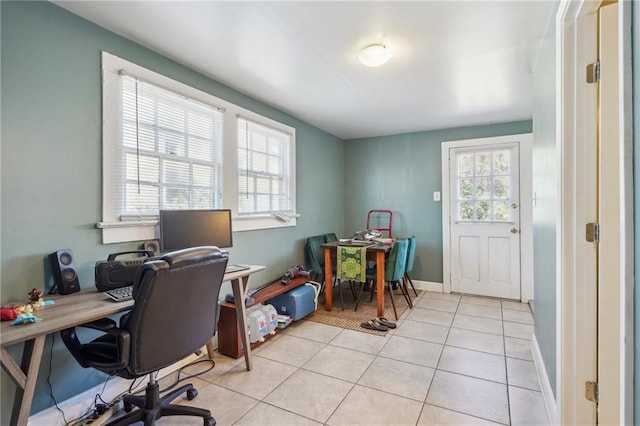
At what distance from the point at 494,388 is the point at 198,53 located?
121 inches

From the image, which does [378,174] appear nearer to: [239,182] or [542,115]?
[239,182]

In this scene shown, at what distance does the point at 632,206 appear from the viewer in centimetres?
81

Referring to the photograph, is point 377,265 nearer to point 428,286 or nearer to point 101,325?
point 428,286

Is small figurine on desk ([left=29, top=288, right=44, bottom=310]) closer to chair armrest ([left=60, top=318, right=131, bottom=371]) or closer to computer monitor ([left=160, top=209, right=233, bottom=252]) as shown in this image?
chair armrest ([left=60, top=318, right=131, bottom=371])

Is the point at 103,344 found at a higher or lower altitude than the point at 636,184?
lower

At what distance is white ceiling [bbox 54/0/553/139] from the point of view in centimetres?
178

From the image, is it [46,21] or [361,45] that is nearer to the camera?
[46,21]

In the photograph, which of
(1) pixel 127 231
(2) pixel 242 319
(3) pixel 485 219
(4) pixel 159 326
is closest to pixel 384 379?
(2) pixel 242 319

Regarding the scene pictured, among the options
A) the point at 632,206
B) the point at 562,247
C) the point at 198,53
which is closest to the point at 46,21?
the point at 198,53

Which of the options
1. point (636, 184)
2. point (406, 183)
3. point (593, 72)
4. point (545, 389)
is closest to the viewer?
point (636, 184)

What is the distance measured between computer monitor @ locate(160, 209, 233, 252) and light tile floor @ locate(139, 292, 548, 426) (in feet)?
3.14

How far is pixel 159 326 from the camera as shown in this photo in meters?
1.47

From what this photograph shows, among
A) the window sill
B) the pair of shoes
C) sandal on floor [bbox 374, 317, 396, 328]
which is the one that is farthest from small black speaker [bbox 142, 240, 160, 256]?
sandal on floor [bbox 374, 317, 396, 328]

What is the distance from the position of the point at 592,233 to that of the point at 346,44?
1.77 m
